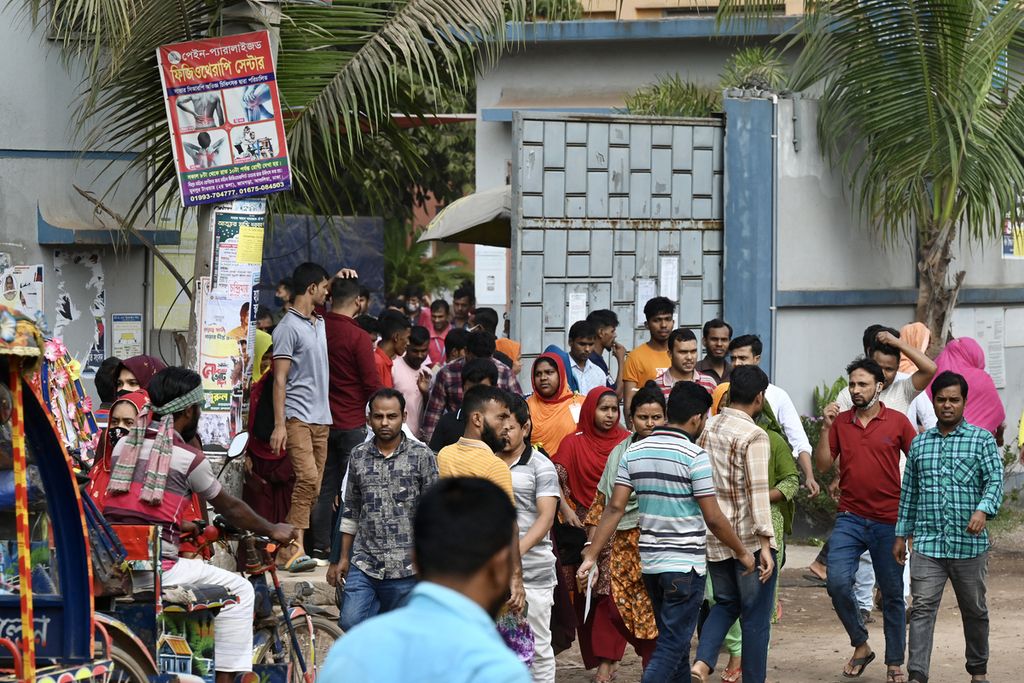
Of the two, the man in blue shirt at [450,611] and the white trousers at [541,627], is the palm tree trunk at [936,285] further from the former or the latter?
the man in blue shirt at [450,611]

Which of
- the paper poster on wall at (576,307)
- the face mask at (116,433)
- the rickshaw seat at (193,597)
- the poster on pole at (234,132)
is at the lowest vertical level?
the rickshaw seat at (193,597)

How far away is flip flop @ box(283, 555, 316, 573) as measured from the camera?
383 inches

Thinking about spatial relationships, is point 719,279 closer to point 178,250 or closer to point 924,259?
point 924,259

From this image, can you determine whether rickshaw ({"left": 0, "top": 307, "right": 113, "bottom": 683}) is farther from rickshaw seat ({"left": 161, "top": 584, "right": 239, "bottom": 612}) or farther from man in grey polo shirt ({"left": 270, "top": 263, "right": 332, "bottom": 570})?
man in grey polo shirt ({"left": 270, "top": 263, "right": 332, "bottom": 570})

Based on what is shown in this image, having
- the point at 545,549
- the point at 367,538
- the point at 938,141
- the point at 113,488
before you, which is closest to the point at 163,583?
the point at 113,488

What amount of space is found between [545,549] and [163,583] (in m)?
1.80

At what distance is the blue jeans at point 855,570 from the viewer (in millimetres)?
8445

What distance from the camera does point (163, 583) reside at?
21.1ft

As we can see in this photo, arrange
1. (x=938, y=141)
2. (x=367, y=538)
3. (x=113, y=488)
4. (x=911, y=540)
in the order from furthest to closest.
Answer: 1. (x=938, y=141)
2. (x=911, y=540)
3. (x=367, y=538)
4. (x=113, y=488)

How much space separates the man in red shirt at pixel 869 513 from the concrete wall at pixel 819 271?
15.5ft

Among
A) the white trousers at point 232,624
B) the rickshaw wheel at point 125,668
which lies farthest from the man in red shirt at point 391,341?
the rickshaw wheel at point 125,668

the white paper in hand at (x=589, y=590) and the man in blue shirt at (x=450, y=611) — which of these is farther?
the white paper in hand at (x=589, y=590)

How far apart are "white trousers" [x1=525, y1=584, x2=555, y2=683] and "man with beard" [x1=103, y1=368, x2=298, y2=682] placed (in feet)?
4.15

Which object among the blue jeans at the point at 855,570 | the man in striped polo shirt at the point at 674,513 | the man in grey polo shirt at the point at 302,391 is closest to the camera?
the man in striped polo shirt at the point at 674,513
